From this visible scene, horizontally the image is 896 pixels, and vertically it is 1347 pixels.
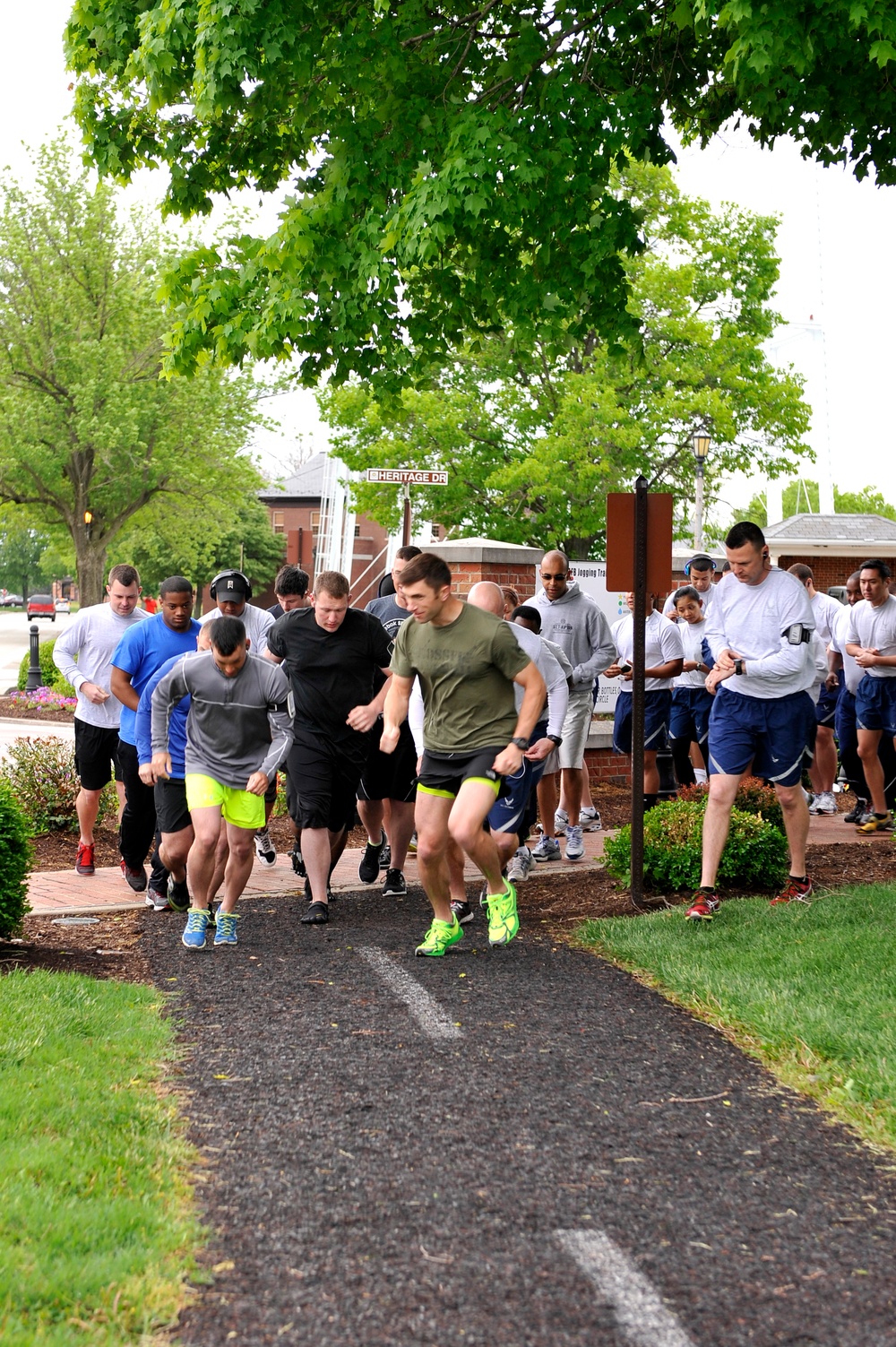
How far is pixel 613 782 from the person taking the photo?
14352mm

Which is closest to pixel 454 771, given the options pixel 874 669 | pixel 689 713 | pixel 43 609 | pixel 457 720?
pixel 457 720

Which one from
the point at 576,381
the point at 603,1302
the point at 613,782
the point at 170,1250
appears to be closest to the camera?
the point at 603,1302

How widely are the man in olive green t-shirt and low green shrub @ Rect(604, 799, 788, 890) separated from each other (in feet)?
5.48

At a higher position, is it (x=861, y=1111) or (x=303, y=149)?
(x=303, y=149)

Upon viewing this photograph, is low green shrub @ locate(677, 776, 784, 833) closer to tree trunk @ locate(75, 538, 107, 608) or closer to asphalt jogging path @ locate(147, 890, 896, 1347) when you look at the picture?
asphalt jogging path @ locate(147, 890, 896, 1347)

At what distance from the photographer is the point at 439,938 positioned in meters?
7.20

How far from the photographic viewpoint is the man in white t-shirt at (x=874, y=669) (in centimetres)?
1112

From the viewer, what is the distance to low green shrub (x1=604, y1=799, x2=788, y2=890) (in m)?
8.59

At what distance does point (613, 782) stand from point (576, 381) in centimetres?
1584

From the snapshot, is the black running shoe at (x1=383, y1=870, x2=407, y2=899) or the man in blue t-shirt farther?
the black running shoe at (x1=383, y1=870, x2=407, y2=899)

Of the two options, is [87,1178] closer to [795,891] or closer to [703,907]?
[703,907]

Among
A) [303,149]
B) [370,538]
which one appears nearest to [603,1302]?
[303,149]

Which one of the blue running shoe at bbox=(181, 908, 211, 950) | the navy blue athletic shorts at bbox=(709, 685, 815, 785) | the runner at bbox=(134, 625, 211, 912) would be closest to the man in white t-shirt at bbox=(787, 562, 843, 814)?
the navy blue athletic shorts at bbox=(709, 685, 815, 785)

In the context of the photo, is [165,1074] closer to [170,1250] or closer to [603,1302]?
[170,1250]
